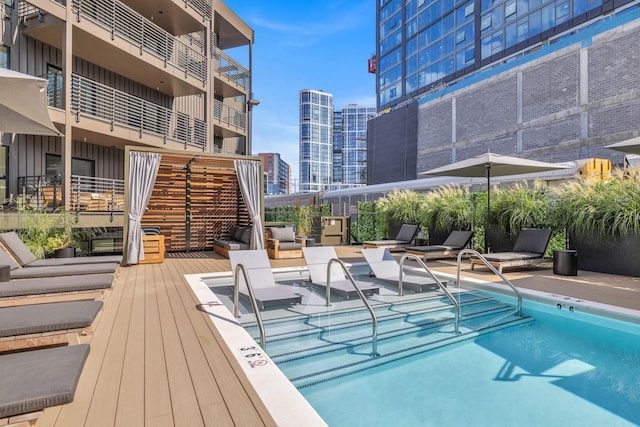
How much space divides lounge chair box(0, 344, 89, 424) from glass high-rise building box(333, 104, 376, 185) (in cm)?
8306

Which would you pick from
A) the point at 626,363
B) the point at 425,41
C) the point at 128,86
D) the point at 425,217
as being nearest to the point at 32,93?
the point at 626,363

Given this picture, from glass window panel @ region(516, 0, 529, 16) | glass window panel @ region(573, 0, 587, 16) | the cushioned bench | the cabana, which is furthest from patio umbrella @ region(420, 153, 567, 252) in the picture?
glass window panel @ region(516, 0, 529, 16)

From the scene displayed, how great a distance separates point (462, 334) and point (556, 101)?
20118 millimetres

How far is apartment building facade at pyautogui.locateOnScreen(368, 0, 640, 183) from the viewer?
17312 millimetres

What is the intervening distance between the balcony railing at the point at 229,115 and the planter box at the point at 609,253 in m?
14.4

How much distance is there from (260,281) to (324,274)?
43.3 inches

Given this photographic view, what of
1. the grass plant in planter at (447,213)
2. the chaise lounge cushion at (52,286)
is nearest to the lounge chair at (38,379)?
the chaise lounge cushion at (52,286)

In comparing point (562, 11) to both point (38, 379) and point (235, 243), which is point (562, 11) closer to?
point (235, 243)

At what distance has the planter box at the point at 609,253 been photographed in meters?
6.36

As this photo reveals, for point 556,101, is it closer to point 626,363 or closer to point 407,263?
point 407,263

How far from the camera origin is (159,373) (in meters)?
2.50

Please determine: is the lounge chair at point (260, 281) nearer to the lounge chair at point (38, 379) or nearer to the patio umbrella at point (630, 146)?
the lounge chair at point (38, 379)

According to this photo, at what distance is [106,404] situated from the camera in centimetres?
209

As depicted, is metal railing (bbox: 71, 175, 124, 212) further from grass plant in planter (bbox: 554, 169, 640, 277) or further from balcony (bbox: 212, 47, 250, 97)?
grass plant in planter (bbox: 554, 169, 640, 277)
